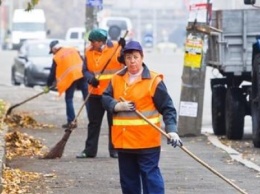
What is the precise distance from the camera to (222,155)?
15.0 metres

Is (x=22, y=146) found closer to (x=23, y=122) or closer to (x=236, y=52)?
(x=236, y=52)

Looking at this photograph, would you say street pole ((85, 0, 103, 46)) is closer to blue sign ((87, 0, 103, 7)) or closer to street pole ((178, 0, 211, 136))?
blue sign ((87, 0, 103, 7))

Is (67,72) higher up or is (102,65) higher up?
(102,65)

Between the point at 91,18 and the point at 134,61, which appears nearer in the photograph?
the point at 134,61

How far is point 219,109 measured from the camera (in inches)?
730

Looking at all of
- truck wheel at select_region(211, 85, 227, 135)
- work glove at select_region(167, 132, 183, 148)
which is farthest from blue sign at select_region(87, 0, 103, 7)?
work glove at select_region(167, 132, 183, 148)

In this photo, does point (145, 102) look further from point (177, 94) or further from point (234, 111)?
point (177, 94)

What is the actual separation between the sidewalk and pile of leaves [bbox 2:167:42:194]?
8.0 inches

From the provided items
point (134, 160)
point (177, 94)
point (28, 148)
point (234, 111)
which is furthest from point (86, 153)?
point (177, 94)

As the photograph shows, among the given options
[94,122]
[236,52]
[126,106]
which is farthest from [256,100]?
[126,106]

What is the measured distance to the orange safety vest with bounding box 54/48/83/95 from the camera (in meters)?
18.9

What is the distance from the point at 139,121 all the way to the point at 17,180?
9.58 feet

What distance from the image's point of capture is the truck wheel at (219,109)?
1841 cm

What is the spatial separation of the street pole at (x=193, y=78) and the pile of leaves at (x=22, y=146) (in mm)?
2799
